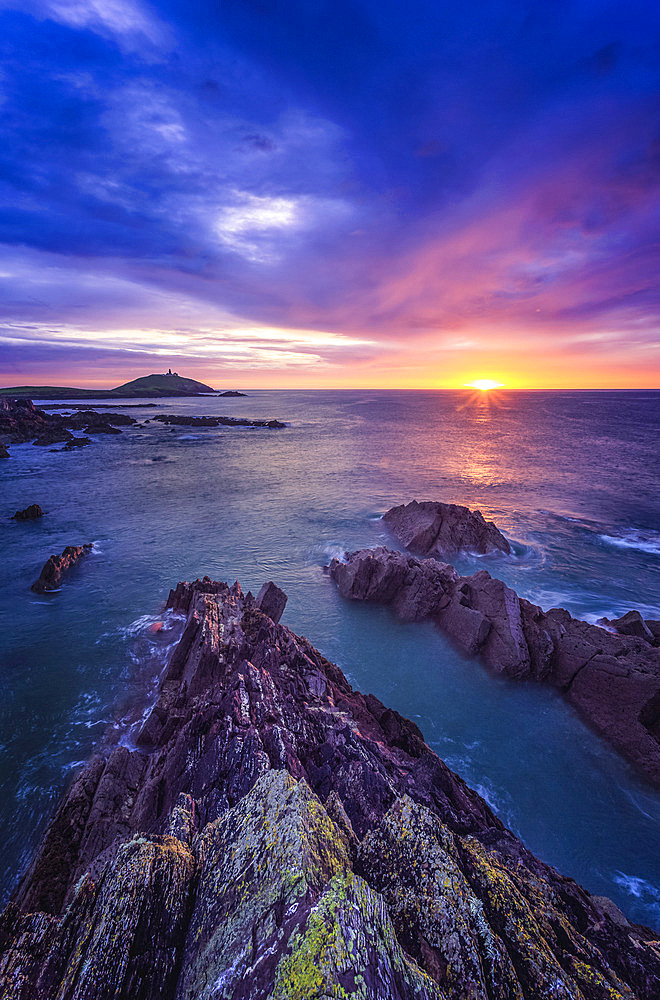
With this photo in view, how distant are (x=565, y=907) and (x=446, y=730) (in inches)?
379

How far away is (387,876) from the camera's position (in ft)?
18.6

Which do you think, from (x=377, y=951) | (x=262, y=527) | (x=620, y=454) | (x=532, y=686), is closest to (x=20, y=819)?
(x=377, y=951)

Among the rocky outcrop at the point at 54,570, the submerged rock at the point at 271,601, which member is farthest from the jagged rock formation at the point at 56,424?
the submerged rock at the point at 271,601

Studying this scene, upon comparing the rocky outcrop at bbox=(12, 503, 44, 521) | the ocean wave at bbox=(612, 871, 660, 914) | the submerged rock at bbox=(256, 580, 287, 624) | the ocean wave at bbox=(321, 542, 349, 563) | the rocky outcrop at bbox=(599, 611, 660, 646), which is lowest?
the ocean wave at bbox=(612, 871, 660, 914)

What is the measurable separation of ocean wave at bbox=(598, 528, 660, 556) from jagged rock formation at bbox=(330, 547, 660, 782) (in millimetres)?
20923

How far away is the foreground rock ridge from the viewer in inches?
164

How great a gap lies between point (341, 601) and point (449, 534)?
483 inches

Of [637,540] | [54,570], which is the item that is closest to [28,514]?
[54,570]

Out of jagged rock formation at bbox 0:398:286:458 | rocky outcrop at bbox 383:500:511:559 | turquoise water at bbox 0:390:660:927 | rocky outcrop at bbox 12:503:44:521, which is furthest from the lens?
jagged rock formation at bbox 0:398:286:458

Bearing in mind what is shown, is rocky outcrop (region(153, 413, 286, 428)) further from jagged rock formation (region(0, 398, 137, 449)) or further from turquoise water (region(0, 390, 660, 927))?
turquoise water (region(0, 390, 660, 927))

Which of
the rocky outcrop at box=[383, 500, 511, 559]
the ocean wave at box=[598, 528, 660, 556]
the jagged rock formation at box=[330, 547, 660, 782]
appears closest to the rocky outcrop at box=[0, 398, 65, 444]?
the rocky outcrop at box=[383, 500, 511, 559]

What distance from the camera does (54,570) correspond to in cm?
2577

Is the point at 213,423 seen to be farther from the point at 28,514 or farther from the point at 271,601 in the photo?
the point at 271,601

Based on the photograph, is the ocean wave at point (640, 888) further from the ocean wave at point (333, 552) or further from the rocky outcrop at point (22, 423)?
the rocky outcrop at point (22, 423)
